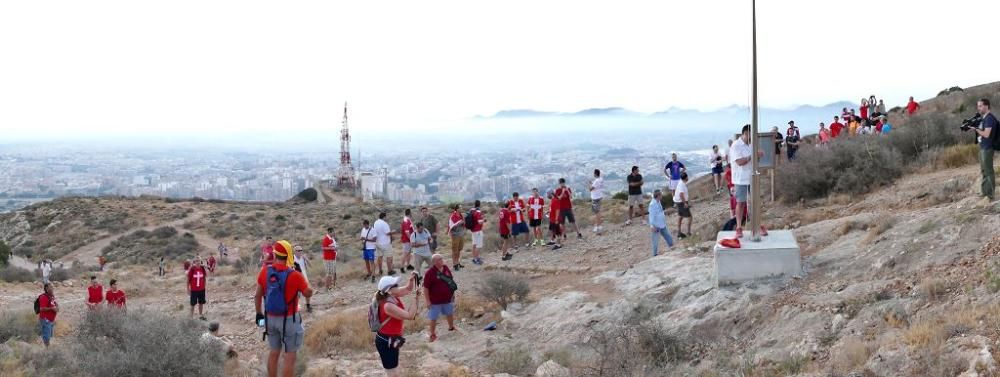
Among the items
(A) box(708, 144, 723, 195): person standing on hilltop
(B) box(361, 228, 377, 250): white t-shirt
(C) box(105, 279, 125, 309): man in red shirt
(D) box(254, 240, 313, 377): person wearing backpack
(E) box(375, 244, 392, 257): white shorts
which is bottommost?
(C) box(105, 279, 125, 309): man in red shirt

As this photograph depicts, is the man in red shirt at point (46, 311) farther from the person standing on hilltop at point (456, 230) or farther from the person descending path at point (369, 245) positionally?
the person standing on hilltop at point (456, 230)

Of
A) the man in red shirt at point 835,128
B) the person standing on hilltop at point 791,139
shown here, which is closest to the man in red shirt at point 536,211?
the person standing on hilltop at point 791,139

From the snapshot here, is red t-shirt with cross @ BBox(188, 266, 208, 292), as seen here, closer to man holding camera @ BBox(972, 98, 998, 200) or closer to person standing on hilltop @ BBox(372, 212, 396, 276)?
person standing on hilltop @ BBox(372, 212, 396, 276)

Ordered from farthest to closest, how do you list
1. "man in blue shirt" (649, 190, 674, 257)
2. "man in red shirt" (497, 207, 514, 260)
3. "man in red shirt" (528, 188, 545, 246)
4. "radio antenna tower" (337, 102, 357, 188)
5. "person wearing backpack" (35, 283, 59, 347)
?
"radio antenna tower" (337, 102, 357, 188)
"man in red shirt" (528, 188, 545, 246)
"man in red shirt" (497, 207, 514, 260)
"man in blue shirt" (649, 190, 674, 257)
"person wearing backpack" (35, 283, 59, 347)

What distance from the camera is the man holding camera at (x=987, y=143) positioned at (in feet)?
32.8

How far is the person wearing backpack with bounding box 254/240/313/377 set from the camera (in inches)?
301

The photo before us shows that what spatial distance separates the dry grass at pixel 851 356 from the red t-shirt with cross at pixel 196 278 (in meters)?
11.6

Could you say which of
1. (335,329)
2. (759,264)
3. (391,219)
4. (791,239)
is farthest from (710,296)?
(391,219)

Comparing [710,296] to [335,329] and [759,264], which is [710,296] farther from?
[335,329]

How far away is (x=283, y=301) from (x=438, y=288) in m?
3.44

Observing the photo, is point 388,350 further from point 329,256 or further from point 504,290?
point 329,256

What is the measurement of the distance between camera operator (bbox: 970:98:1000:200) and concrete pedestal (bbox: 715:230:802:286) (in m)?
2.63

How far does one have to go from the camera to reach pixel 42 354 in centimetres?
1116

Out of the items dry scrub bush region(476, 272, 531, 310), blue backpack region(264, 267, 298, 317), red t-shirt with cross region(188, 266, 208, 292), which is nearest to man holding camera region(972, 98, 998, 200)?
dry scrub bush region(476, 272, 531, 310)
